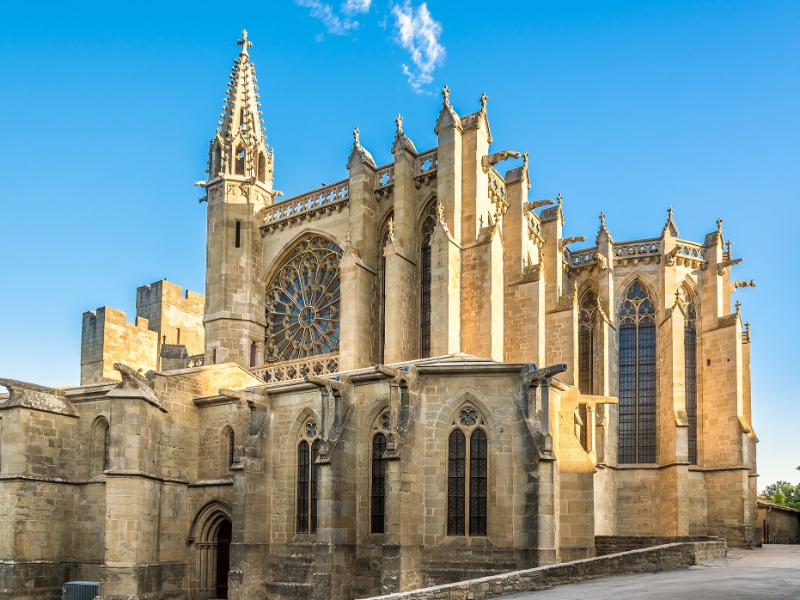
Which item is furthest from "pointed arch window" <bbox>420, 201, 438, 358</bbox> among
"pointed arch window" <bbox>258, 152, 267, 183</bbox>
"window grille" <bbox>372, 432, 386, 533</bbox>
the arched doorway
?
"pointed arch window" <bbox>258, 152, 267, 183</bbox>

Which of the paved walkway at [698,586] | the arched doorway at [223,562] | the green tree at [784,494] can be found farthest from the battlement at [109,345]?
the green tree at [784,494]

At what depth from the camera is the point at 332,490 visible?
2017cm

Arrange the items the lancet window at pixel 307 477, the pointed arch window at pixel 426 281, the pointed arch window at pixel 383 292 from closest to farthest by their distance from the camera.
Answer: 1. the lancet window at pixel 307 477
2. the pointed arch window at pixel 426 281
3. the pointed arch window at pixel 383 292

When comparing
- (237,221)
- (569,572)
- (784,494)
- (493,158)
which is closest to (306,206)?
(237,221)

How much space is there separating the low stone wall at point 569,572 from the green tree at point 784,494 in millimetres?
46313

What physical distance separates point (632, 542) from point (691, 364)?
37.3ft

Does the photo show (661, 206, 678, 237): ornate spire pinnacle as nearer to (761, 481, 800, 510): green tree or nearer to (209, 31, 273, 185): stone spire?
(209, 31, 273, 185): stone spire

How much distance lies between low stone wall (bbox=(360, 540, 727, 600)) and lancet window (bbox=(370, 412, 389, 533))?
5.47 metres

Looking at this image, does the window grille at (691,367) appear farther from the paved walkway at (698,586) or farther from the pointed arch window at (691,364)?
the paved walkway at (698,586)

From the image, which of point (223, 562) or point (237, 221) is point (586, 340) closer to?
point (237, 221)

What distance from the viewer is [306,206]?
3025 cm

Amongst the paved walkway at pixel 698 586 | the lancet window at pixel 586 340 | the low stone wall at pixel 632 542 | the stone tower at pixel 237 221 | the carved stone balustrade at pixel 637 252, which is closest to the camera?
the paved walkway at pixel 698 586

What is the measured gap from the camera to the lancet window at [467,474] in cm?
1925

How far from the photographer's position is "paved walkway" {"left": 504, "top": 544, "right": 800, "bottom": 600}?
13.4 metres
